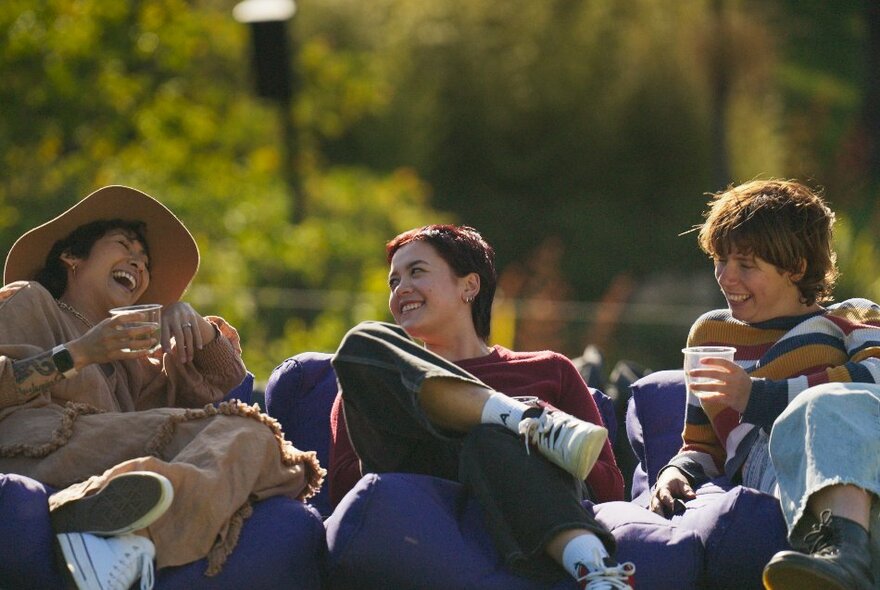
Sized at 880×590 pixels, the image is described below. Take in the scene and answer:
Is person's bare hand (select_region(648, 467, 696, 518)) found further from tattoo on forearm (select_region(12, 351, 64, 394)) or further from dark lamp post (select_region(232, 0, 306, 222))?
dark lamp post (select_region(232, 0, 306, 222))

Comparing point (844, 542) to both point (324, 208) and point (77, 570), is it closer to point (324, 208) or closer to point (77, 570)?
point (77, 570)

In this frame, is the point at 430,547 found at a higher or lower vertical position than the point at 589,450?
lower

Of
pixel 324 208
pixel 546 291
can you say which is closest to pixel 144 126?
pixel 324 208

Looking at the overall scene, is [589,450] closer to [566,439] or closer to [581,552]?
[566,439]

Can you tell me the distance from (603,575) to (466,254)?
151 centimetres

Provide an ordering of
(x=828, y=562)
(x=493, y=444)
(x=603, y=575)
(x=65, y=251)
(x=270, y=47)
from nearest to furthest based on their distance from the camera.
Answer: (x=828, y=562)
(x=603, y=575)
(x=493, y=444)
(x=65, y=251)
(x=270, y=47)

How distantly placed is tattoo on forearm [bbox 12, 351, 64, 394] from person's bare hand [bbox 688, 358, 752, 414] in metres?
1.85

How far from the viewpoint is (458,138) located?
18688 mm

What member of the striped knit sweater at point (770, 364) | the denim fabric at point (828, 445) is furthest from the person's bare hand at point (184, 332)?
the denim fabric at point (828, 445)

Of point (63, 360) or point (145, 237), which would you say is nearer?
point (63, 360)

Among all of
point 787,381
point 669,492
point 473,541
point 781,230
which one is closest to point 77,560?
point 473,541

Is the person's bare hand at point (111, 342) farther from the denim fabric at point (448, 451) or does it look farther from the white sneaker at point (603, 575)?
the white sneaker at point (603, 575)

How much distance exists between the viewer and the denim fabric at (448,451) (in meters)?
3.58

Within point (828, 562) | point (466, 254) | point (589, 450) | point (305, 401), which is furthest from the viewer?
point (305, 401)
